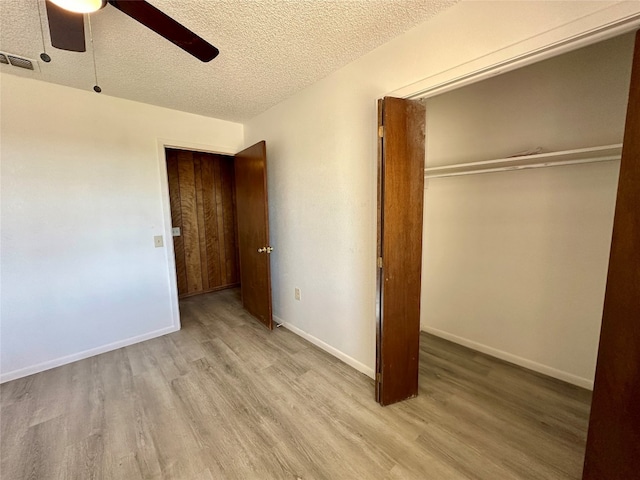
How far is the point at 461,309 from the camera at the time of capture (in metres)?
2.60

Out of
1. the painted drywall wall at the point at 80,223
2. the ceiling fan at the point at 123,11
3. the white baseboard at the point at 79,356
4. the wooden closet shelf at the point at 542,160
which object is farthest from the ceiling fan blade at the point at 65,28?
the white baseboard at the point at 79,356

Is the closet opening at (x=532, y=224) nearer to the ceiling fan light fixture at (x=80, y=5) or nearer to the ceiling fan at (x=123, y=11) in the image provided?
the ceiling fan at (x=123, y=11)

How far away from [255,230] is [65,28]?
210 centimetres

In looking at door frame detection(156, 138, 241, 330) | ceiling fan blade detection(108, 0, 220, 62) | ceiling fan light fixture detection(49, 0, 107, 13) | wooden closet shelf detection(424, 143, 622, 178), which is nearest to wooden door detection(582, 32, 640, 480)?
wooden closet shelf detection(424, 143, 622, 178)

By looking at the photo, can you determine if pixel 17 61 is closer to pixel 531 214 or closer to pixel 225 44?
pixel 225 44

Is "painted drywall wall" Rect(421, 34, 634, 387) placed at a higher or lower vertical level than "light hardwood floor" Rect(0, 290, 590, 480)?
higher

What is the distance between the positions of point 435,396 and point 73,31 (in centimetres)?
302

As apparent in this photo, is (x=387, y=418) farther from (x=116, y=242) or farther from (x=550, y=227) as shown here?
(x=116, y=242)

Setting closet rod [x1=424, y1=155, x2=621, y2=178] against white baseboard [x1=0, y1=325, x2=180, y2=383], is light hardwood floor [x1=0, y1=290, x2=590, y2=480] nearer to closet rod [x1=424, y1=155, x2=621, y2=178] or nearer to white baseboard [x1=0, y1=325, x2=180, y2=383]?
white baseboard [x1=0, y1=325, x2=180, y2=383]

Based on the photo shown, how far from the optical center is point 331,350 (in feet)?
8.21

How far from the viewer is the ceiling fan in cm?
106

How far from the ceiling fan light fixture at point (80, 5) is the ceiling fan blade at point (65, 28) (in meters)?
0.09

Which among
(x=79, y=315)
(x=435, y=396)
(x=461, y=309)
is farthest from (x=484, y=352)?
(x=79, y=315)

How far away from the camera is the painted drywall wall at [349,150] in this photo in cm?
127
